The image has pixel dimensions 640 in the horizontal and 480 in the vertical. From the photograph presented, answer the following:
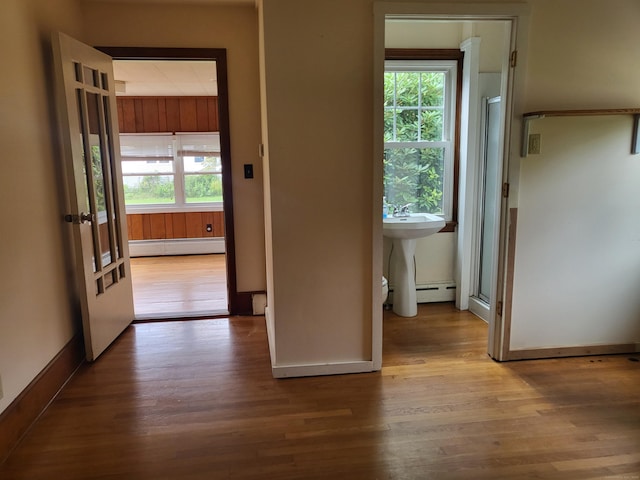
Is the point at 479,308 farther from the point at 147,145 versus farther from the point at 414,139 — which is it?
the point at 147,145

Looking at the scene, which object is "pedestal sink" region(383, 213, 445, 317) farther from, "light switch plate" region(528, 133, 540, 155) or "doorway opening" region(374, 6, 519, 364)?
"light switch plate" region(528, 133, 540, 155)

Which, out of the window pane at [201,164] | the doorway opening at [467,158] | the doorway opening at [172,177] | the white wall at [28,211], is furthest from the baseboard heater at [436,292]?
the window pane at [201,164]

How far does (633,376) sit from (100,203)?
351cm

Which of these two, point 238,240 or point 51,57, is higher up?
point 51,57

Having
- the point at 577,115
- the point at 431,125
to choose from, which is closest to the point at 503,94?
the point at 577,115

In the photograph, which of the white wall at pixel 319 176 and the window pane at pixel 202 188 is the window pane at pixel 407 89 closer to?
the white wall at pixel 319 176

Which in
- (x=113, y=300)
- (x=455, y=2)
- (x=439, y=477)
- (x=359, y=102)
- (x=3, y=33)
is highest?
(x=455, y=2)

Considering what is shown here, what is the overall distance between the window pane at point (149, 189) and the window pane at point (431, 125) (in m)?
4.02

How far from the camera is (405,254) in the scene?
11.5 feet

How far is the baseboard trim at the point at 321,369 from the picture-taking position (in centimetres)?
260

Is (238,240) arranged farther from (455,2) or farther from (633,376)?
(633,376)

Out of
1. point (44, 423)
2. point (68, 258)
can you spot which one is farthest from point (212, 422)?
point (68, 258)

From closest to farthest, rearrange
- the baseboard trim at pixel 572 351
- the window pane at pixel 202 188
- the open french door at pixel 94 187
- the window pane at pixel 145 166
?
the open french door at pixel 94 187, the baseboard trim at pixel 572 351, the window pane at pixel 145 166, the window pane at pixel 202 188

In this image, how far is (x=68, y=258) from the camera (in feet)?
8.98
